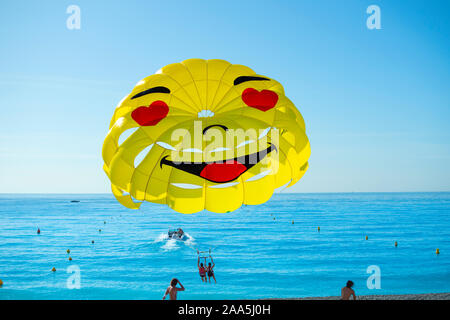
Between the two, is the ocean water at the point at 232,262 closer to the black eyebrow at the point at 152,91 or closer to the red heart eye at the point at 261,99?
the red heart eye at the point at 261,99

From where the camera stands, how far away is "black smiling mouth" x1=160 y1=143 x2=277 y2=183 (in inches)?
402

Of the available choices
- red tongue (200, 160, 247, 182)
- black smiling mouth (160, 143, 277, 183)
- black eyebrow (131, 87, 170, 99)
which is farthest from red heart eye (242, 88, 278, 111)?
black eyebrow (131, 87, 170, 99)

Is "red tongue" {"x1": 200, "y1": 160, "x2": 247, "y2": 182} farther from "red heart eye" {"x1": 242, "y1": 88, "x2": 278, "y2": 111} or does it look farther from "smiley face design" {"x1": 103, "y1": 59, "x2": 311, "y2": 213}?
"red heart eye" {"x1": 242, "y1": 88, "x2": 278, "y2": 111}

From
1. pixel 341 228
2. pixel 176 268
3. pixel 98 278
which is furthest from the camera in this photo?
pixel 341 228

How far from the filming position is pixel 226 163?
1036 cm

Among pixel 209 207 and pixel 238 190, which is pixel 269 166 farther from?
pixel 209 207

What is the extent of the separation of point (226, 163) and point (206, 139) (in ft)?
3.09

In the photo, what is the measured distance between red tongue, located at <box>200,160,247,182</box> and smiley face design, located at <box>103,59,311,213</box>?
29 millimetres

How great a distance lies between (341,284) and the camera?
72.2 ft

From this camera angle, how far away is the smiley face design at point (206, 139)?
32.6 feet

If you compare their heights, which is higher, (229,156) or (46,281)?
(229,156)
